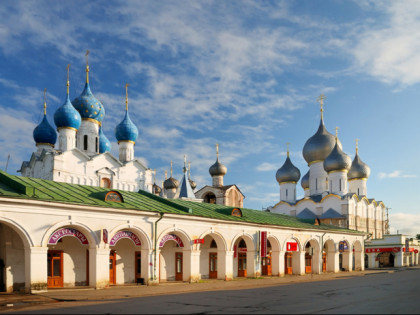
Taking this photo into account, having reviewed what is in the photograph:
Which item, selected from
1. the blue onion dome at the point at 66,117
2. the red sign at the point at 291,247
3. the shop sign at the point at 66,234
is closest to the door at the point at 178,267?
the shop sign at the point at 66,234

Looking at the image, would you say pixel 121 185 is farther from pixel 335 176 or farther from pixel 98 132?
pixel 335 176

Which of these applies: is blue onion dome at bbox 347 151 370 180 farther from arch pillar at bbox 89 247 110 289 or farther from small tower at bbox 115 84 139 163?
arch pillar at bbox 89 247 110 289

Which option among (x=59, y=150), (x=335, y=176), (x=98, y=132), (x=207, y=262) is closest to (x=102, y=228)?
(x=207, y=262)

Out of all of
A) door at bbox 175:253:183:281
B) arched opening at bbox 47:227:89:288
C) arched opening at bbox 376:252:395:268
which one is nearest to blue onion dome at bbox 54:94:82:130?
door at bbox 175:253:183:281

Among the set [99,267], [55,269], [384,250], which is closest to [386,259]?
[384,250]

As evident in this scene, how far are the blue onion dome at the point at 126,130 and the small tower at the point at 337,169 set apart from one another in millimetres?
22319

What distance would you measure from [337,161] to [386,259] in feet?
44.0

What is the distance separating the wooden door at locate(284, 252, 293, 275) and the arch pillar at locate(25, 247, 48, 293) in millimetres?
20074

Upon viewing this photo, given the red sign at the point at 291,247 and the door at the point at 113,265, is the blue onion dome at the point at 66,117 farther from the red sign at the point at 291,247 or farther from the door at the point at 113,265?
the red sign at the point at 291,247

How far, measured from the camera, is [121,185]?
43.1m

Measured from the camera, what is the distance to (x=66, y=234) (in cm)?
1883

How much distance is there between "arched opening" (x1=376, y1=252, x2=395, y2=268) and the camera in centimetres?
5172

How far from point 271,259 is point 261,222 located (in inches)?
168

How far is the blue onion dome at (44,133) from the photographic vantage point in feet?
137
